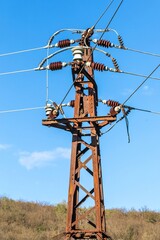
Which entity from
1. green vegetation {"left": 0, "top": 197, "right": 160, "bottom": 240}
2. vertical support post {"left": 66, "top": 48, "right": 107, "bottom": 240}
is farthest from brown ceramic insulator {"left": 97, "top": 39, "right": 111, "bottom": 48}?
green vegetation {"left": 0, "top": 197, "right": 160, "bottom": 240}

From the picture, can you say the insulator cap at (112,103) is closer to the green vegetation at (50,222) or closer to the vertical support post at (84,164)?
the vertical support post at (84,164)

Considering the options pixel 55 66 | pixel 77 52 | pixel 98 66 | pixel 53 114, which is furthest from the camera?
pixel 55 66

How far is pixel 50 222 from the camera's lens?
93.4ft

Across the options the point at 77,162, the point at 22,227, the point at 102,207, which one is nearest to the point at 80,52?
the point at 77,162

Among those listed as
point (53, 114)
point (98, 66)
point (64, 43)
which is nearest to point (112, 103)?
point (98, 66)

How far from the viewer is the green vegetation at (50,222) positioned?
25828 mm

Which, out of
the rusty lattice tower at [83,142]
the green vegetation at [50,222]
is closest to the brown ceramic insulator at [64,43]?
the rusty lattice tower at [83,142]

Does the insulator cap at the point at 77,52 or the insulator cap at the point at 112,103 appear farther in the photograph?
the insulator cap at the point at 112,103

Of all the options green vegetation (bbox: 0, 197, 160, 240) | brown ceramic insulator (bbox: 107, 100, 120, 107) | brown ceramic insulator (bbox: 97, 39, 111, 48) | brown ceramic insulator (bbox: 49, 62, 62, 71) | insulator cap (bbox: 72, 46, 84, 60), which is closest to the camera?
insulator cap (bbox: 72, 46, 84, 60)

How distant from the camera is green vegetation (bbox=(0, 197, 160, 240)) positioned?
25.8 metres

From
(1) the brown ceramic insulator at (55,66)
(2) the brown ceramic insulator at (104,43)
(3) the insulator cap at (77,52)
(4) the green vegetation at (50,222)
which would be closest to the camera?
(3) the insulator cap at (77,52)

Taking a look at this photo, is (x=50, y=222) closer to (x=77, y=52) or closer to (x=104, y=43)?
(x=104, y=43)

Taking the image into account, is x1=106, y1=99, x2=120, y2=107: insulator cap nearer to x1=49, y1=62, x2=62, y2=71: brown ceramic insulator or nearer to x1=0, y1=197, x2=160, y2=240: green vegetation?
x1=49, y1=62, x2=62, y2=71: brown ceramic insulator

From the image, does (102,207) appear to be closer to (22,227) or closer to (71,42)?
(71,42)
